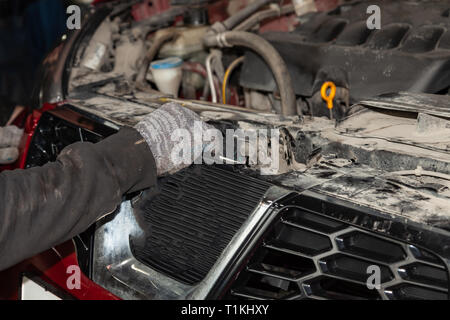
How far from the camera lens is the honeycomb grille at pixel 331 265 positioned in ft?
3.05

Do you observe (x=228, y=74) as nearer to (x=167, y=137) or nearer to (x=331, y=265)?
(x=167, y=137)

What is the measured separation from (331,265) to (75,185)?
1.87 ft

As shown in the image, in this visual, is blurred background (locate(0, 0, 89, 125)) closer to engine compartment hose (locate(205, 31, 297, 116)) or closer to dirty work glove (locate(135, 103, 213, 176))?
engine compartment hose (locate(205, 31, 297, 116))

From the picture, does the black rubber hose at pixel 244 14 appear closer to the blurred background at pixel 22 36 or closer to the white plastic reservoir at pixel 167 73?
the white plastic reservoir at pixel 167 73

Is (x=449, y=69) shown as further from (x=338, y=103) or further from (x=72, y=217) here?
(x=72, y=217)

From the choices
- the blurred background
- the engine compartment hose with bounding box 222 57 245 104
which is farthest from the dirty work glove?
the blurred background

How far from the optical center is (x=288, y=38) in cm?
190

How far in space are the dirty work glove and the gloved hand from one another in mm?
721

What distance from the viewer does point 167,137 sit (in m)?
1.25

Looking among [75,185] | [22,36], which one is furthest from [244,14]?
[22,36]

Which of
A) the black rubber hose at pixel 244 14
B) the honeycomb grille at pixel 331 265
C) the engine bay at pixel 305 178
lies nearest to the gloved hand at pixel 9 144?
the engine bay at pixel 305 178

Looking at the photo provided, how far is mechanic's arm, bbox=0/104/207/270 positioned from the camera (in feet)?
3.31
